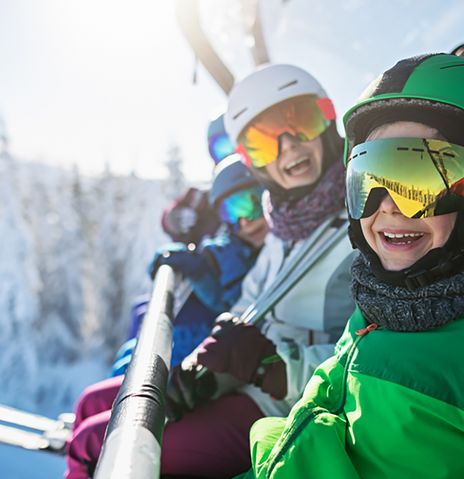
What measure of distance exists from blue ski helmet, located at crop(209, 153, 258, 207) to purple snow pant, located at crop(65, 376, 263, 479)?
5.45ft

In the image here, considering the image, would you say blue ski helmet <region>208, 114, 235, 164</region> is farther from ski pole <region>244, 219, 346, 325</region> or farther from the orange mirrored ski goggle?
ski pole <region>244, 219, 346, 325</region>

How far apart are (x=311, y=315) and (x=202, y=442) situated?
0.68 m

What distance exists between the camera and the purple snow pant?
5.40ft

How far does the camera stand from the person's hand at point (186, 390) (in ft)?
5.70

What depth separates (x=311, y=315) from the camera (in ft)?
6.24

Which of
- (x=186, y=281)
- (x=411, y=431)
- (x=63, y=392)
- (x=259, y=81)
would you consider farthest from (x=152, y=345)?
(x=63, y=392)

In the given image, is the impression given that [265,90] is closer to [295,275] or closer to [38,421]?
[295,275]

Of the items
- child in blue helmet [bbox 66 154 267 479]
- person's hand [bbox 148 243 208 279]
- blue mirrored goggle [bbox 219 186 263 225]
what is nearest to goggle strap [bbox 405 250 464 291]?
child in blue helmet [bbox 66 154 267 479]

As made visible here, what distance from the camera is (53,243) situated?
23.9 meters

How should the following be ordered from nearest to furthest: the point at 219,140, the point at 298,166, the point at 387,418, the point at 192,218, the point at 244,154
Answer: the point at 387,418
the point at 298,166
the point at 244,154
the point at 219,140
the point at 192,218

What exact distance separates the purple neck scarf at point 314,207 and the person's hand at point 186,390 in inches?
29.6

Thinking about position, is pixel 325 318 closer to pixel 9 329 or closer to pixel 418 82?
pixel 418 82

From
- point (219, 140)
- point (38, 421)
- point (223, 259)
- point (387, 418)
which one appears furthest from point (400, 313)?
point (38, 421)

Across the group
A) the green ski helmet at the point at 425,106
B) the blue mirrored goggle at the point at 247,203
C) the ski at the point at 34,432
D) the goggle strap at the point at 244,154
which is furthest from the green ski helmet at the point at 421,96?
the ski at the point at 34,432
